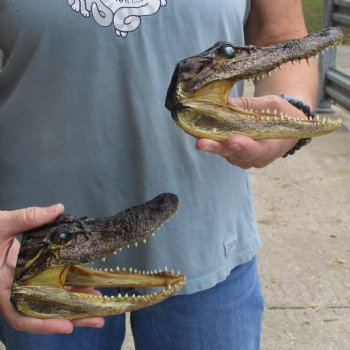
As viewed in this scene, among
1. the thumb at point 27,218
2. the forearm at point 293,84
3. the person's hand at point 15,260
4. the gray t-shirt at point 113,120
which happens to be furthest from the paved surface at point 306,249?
the thumb at point 27,218

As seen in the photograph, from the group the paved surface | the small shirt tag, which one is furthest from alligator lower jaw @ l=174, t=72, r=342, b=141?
the paved surface

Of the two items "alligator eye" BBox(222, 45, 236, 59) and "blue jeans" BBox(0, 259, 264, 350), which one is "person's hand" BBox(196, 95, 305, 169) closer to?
"alligator eye" BBox(222, 45, 236, 59)

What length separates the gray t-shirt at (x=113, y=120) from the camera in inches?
66.7

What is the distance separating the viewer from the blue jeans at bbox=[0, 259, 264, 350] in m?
1.93

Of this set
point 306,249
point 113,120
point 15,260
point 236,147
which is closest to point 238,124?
point 236,147

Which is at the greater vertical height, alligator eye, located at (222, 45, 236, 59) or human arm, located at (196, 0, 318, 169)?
alligator eye, located at (222, 45, 236, 59)

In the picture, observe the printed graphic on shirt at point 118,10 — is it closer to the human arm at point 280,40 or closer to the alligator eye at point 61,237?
the human arm at point 280,40

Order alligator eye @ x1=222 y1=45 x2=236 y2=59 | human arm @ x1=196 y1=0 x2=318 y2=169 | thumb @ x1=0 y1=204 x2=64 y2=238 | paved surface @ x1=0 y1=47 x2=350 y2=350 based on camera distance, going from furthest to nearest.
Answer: paved surface @ x1=0 y1=47 x2=350 y2=350 → human arm @ x1=196 y1=0 x2=318 y2=169 → alligator eye @ x1=222 y1=45 x2=236 y2=59 → thumb @ x1=0 y1=204 x2=64 y2=238

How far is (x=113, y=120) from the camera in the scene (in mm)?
1773

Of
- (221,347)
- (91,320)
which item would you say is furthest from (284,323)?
(91,320)

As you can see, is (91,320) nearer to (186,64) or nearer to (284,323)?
(186,64)

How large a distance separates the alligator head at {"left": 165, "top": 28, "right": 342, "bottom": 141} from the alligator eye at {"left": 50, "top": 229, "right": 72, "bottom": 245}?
372 millimetres

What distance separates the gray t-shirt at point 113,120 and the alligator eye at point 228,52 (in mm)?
172

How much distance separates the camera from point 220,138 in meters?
1.55
